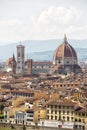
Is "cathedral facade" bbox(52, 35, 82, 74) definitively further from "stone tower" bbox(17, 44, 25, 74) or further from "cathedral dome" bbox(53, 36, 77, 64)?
"stone tower" bbox(17, 44, 25, 74)

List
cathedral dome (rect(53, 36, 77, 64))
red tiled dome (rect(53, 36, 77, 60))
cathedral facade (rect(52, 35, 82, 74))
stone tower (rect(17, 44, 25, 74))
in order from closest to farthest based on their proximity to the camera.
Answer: cathedral facade (rect(52, 35, 82, 74)) → cathedral dome (rect(53, 36, 77, 64)) → red tiled dome (rect(53, 36, 77, 60)) → stone tower (rect(17, 44, 25, 74))

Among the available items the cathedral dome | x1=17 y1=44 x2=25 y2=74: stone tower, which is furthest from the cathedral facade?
x1=17 y1=44 x2=25 y2=74: stone tower

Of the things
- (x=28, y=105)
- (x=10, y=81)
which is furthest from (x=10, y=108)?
(x=10, y=81)

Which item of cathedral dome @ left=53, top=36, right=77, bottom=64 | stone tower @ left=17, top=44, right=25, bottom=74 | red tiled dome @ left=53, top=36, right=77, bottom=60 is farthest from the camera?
stone tower @ left=17, top=44, right=25, bottom=74

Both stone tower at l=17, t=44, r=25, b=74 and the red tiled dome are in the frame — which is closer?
the red tiled dome

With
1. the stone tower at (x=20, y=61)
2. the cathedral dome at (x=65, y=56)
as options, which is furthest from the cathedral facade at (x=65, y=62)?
the stone tower at (x=20, y=61)

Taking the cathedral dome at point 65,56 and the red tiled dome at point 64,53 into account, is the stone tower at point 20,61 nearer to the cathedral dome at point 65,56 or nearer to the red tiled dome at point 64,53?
the cathedral dome at point 65,56

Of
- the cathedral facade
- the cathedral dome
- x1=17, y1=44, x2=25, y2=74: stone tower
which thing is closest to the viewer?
the cathedral facade

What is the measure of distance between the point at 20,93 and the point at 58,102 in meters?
15.0

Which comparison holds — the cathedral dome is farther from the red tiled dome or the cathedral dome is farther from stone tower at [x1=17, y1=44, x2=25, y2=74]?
stone tower at [x1=17, y1=44, x2=25, y2=74]

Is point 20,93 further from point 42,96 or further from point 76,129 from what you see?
point 76,129

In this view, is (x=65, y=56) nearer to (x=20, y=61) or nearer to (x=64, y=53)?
(x=64, y=53)

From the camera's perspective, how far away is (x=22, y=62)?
98562mm

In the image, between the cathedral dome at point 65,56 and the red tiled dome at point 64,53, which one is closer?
the cathedral dome at point 65,56
